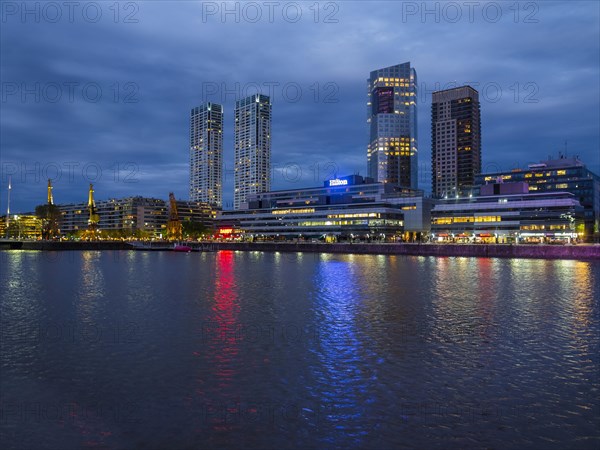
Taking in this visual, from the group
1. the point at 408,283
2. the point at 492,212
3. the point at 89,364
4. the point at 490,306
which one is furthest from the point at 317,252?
the point at 89,364

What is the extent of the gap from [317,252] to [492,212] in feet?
228

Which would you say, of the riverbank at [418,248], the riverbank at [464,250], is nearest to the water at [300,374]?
the riverbank at [464,250]

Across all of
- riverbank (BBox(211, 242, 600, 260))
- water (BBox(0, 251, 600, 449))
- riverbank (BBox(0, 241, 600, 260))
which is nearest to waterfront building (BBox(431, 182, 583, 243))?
riverbank (BBox(211, 242, 600, 260))

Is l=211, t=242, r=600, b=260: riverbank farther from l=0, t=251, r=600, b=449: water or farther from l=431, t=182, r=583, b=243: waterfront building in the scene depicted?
l=0, t=251, r=600, b=449: water

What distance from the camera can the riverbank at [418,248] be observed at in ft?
355

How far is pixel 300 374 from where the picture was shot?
727 inches

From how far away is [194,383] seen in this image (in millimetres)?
17453

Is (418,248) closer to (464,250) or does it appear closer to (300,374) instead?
(464,250)

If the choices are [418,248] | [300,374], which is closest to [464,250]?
[418,248]

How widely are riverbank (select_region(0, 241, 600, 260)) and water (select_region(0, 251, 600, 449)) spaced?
3215 inches

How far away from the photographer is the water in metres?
13.2

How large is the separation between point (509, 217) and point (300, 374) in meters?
171

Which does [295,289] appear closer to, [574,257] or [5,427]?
[5,427]

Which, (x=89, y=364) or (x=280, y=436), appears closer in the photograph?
(x=280, y=436)
